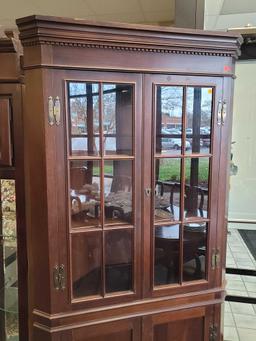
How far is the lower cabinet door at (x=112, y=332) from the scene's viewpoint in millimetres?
1445

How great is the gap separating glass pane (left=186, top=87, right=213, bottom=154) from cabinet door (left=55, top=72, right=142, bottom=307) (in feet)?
0.82

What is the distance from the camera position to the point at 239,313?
2.77 meters

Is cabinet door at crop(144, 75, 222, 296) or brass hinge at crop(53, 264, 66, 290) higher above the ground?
cabinet door at crop(144, 75, 222, 296)

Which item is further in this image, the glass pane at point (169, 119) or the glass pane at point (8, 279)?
the glass pane at point (8, 279)

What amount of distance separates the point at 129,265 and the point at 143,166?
1.56 feet

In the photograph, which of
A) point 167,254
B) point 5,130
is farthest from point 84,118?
point 167,254

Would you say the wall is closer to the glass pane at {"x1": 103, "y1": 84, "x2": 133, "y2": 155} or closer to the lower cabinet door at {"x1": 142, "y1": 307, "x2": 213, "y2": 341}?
the lower cabinet door at {"x1": 142, "y1": 307, "x2": 213, "y2": 341}

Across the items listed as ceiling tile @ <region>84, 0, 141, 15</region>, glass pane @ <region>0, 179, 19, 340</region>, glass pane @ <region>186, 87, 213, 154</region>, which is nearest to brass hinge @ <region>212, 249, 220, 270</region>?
glass pane @ <region>186, 87, 213, 154</region>

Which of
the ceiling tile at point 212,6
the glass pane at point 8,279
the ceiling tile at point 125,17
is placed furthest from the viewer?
the ceiling tile at point 125,17

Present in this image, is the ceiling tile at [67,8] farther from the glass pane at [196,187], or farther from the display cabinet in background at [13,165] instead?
the glass pane at [196,187]

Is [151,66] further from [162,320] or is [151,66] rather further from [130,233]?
[162,320]

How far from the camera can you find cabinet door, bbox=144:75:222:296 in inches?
56.7

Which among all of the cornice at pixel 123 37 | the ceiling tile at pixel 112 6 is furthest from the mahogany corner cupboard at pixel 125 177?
the ceiling tile at pixel 112 6

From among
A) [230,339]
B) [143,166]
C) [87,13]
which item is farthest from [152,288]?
[87,13]
